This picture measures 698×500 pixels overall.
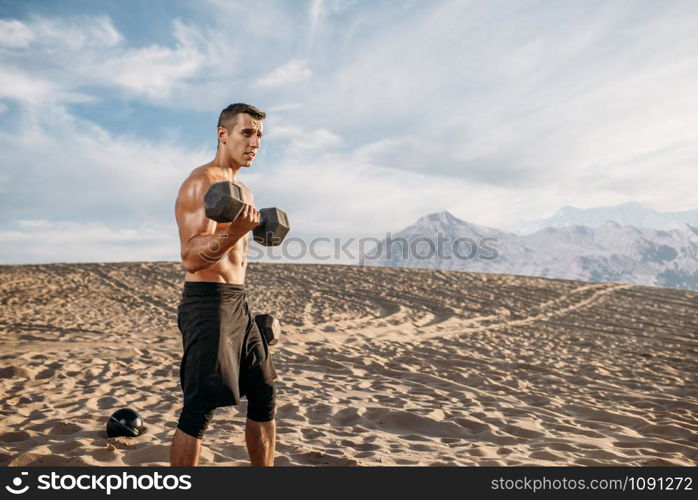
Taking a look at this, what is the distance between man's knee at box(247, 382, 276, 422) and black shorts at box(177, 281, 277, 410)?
60mm

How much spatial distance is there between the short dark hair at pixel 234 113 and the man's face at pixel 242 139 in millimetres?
21

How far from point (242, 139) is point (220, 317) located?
3.38ft

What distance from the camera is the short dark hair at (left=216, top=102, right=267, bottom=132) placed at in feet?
8.47

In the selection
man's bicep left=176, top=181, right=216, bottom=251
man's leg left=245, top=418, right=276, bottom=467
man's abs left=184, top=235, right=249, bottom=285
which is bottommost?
man's leg left=245, top=418, right=276, bottom=467

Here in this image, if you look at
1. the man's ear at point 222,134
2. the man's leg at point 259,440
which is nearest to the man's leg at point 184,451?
the man's leg at point 259,440

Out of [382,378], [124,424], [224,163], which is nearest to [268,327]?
[224,163]

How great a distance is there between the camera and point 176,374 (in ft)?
19.9

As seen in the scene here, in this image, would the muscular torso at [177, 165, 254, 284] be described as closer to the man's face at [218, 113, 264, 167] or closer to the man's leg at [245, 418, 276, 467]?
the man's face at [218, 113, 264, 167]

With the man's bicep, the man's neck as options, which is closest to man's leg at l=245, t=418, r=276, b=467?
the man's bicep

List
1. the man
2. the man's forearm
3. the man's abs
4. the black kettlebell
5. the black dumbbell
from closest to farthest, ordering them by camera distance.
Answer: the man's forearm → the man → the man's abs → the black dumbbell → the black kettlebell

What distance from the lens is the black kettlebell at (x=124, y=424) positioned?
3.66 meters
